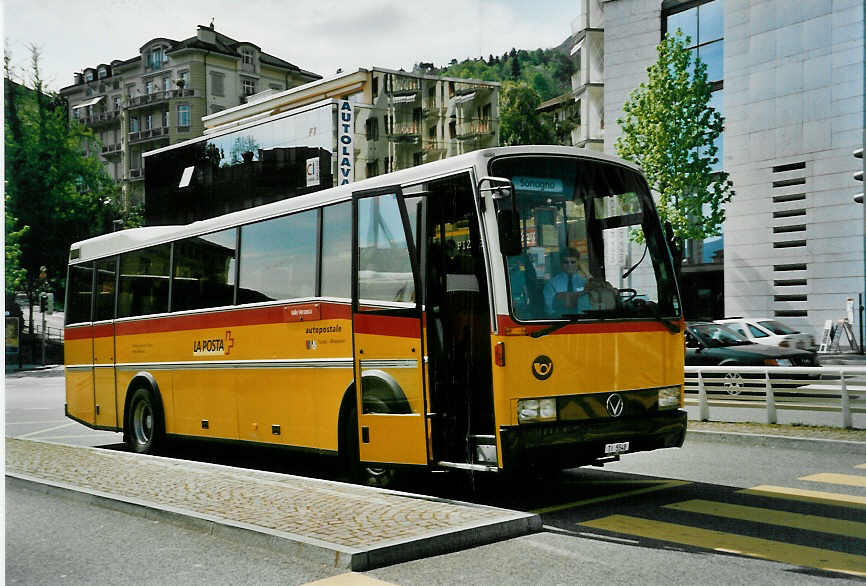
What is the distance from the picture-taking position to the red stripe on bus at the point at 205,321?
999 cm

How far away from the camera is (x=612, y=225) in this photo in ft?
28.6

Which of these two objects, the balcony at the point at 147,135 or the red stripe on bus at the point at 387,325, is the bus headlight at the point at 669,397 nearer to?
the red stripe on bus at the point at 387,325

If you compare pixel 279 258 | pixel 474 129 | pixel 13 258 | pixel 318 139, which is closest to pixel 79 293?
pixel 13 258

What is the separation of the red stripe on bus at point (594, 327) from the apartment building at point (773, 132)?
27497 millimetres

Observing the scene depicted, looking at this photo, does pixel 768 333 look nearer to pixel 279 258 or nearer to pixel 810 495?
pixel 810 495

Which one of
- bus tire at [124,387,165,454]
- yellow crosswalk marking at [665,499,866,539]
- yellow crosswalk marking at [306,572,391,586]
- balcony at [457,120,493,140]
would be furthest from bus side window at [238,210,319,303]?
yellow crosswalk marking at [306,572,391,586]

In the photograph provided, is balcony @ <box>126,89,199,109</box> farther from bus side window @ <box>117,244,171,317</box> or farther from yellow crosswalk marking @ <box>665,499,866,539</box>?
yellow crosswalk marking @ <box>665,499,866,539</box>

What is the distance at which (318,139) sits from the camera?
2920 cm

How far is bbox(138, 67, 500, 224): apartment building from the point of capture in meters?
14.4

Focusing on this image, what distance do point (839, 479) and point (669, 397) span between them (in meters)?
2.37

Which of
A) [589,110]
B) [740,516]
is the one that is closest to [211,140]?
[740,516]

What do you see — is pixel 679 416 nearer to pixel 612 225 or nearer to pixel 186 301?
pixel 612 225

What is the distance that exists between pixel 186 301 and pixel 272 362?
2.35 metres

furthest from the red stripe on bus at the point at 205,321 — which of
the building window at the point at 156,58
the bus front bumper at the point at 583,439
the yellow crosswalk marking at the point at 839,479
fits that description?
the yellow crosswalk marking at the point at 839,479
